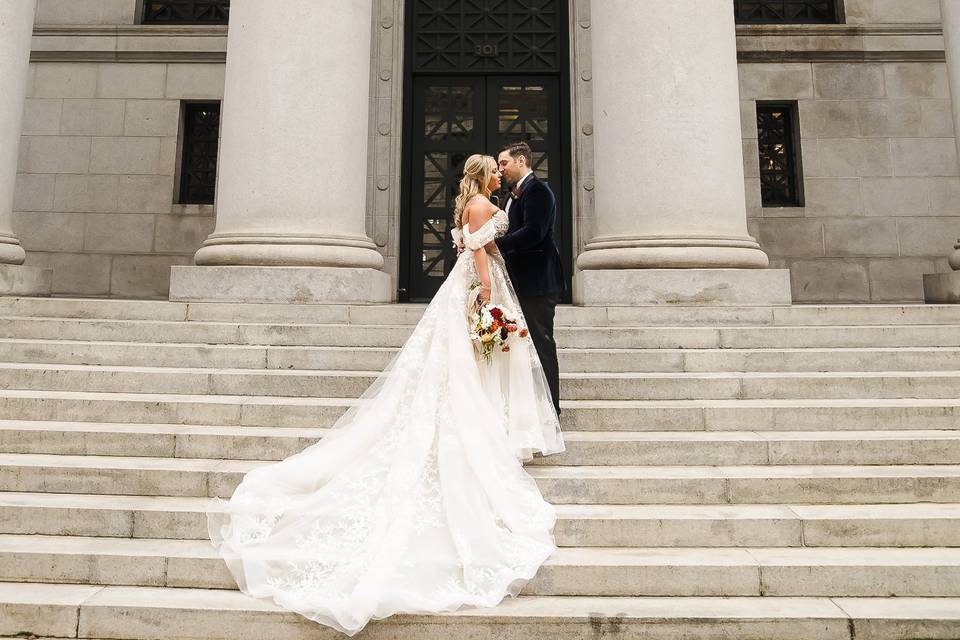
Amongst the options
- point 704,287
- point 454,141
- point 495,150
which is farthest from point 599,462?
point 454,141

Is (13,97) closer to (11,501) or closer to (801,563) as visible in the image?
(11,501)

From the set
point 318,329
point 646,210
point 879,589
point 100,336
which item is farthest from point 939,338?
point 100,336

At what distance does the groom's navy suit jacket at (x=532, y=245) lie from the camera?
532cm

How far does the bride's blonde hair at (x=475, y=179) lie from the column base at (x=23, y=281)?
7.47 m

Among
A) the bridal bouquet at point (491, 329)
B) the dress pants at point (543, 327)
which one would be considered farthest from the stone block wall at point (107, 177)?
the bridal bouquet at point (491, 329)

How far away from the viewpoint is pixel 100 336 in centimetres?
740

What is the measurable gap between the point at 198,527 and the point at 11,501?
1.42 m

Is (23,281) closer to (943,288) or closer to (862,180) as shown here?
(943,288)

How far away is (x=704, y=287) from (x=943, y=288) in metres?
4.74

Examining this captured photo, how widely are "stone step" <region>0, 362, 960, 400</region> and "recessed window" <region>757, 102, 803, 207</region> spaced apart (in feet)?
28.0

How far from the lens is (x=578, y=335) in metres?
7.35

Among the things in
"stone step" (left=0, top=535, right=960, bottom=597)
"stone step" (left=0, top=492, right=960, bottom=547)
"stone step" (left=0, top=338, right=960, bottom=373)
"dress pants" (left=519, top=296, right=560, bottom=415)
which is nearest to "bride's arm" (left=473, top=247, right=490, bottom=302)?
"dress pants" (left=519, top=296, right=560, bottom=415)

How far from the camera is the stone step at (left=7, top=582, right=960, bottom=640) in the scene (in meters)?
3.70

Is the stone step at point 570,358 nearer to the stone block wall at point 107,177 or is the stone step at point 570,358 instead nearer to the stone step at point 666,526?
the stone step at point 666,526
